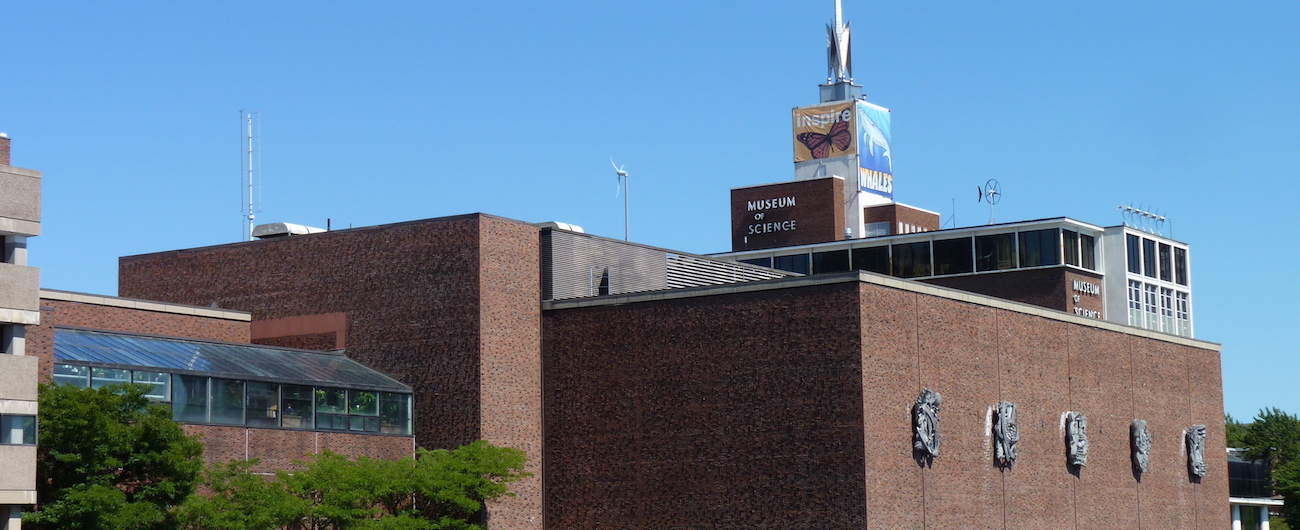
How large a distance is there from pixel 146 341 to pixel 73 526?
1143 centimetres

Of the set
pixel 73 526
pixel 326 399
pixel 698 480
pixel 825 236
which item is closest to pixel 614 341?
pixel 698 480

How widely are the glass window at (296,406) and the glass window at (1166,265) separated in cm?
8049

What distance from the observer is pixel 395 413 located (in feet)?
203

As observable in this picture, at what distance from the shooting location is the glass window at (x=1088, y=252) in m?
114

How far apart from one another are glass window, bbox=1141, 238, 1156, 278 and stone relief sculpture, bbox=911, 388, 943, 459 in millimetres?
63455

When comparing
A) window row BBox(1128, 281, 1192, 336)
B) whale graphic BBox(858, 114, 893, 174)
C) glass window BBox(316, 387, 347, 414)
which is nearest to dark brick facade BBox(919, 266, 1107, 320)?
window row BBox(1128, 281, 1192, 336)

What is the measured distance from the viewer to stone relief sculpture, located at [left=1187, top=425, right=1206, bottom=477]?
80625 mm

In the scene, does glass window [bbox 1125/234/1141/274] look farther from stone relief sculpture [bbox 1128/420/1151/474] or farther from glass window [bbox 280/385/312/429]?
glass window [bbox 280/385/312/429]

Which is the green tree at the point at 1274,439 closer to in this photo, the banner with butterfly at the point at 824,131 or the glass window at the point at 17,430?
the banner with butterfly at the point at 824,131

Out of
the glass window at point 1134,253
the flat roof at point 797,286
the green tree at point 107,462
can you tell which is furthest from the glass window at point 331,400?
the glass window at point 1134,253

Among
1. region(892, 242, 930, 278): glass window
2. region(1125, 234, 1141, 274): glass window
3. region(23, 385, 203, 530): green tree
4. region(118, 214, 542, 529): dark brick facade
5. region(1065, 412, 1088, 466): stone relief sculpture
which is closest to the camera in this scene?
region(23, 385, 203, 530): green tree

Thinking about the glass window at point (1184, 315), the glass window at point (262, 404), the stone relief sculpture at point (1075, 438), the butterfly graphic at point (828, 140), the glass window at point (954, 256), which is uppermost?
the butterfly graphic at point (828, 140)

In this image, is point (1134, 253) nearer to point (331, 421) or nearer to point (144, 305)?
point (331, 421)

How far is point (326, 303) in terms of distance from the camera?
6544cm
